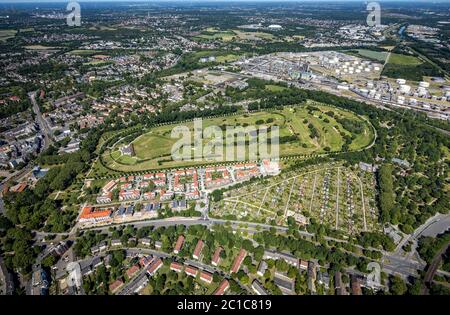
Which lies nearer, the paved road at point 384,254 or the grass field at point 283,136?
the paved road at point 384,254

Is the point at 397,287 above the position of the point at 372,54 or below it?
below

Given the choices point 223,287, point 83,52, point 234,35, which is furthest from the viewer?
point 234,35

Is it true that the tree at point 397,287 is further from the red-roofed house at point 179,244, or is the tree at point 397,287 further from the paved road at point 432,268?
the red-roofed house at point 179,244

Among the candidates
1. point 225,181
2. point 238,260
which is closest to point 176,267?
point 238,260

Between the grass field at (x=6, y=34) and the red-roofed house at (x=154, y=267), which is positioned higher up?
the grass field at (x=6, y=34)

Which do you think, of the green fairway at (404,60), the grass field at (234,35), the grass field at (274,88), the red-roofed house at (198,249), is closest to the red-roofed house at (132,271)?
the red-roofed house at (198,249)

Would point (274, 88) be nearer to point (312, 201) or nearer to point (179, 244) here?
point (312, 201)
